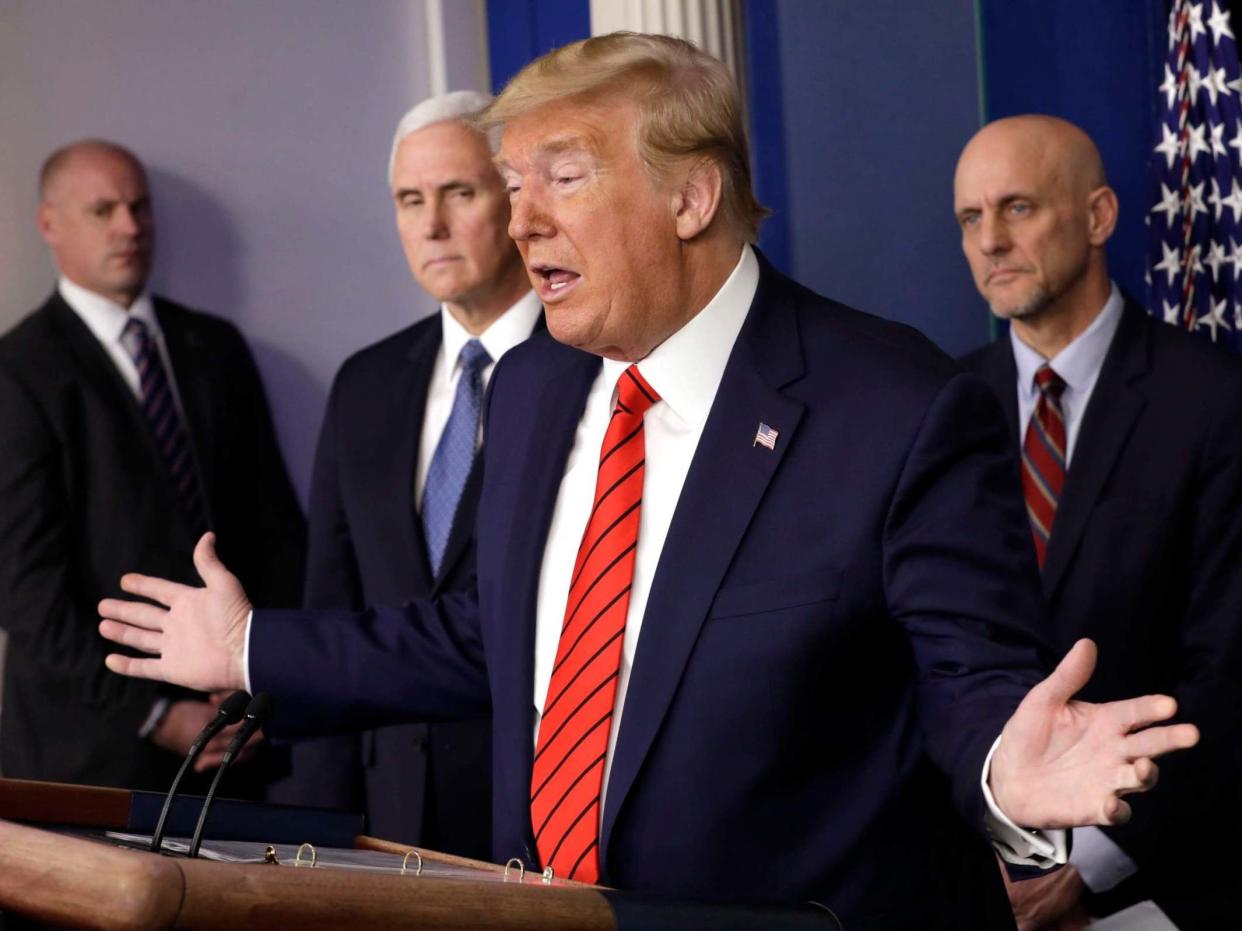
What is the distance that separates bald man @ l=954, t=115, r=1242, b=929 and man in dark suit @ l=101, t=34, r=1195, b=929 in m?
1.15

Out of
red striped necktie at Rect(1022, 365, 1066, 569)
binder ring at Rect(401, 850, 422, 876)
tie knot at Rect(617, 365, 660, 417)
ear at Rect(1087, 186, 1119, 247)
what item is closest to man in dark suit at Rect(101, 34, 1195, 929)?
tie knot at Rect(617, 365, 660, 417)

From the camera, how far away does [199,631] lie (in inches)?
86.0

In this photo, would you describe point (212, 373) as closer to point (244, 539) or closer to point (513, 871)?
point (244, 539)

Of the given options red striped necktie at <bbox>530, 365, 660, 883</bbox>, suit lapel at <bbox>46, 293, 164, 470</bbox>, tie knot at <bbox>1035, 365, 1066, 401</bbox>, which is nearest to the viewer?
red striped necktie at <bbox>530, 365, 660, 883</bbox>

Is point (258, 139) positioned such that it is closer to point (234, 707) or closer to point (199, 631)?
point (199, 631)

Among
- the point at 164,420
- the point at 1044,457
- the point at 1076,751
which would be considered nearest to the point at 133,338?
the point at 164,420

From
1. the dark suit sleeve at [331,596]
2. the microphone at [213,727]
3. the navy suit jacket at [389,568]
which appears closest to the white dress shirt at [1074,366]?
the navy suit jacket at [389,568]

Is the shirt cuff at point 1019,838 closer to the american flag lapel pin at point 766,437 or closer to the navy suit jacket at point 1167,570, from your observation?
the american flag lapel pin at point 766,437

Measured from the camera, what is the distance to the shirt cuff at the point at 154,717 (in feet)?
12.4

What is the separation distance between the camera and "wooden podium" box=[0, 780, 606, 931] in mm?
1198

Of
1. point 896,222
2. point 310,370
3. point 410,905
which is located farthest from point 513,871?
point 310,370

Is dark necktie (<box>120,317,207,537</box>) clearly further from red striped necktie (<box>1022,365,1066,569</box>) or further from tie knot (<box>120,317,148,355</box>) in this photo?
red striped necktie (<box>1022,365,1066,569</box>)

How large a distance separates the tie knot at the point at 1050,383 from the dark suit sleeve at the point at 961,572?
1527 millimetres

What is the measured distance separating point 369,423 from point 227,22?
1631mm
